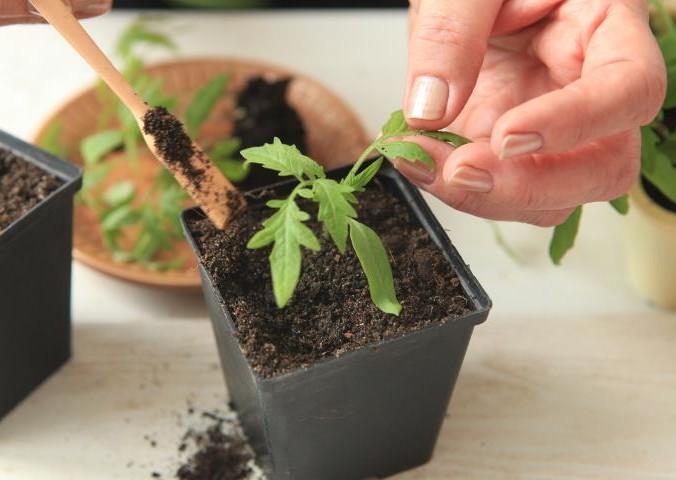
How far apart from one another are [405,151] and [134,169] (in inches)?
24.5

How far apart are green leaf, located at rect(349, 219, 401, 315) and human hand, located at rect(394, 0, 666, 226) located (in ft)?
0.27

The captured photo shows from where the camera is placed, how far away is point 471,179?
0.65 metres

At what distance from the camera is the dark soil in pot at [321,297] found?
2.16 ft

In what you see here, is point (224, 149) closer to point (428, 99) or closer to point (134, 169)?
point (134, 169)

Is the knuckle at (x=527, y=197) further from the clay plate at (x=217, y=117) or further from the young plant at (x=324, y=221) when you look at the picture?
the clay plate at (x=217, y=117)

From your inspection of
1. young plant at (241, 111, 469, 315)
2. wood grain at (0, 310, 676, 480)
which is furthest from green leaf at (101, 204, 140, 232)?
young plant at (241, 111, 469, 315)

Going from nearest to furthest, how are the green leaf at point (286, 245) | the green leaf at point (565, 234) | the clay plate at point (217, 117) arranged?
the green leaf at point (286, 245)
the green leaf at point (565, 234)
the clay plate at point (217, 117)

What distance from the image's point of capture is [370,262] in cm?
62

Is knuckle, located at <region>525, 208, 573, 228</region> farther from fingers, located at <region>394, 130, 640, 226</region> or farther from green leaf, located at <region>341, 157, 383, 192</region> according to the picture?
green leaf, located at <region>341, 157, 383, 192</region>

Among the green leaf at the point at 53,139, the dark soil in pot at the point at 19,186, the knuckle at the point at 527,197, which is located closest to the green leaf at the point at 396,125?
the knuckle at the point at 527,197

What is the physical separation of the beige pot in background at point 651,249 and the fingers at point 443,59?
12.7 inches

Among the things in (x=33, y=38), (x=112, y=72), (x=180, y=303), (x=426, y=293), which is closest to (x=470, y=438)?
(x=426, y=293)

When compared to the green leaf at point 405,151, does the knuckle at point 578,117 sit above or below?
above

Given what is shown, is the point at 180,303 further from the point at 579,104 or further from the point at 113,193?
the point at 579,104
